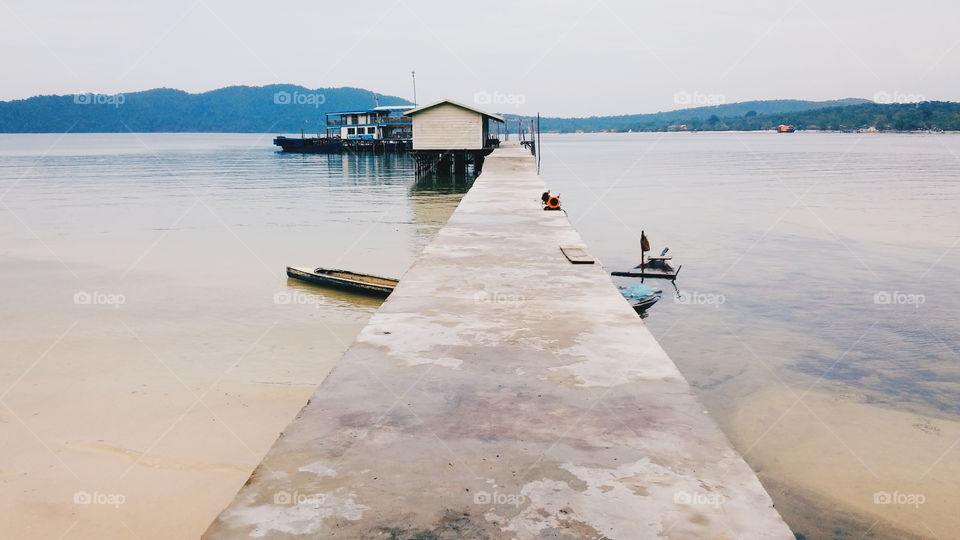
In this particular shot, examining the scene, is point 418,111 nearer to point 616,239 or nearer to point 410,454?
point 616,239

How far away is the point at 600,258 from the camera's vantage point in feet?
75.4

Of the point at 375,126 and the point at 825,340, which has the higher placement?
the point at 375,126

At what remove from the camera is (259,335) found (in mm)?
13617

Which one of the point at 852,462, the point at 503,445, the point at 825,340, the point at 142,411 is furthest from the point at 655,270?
the point at 503,445

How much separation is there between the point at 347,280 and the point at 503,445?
12.2m

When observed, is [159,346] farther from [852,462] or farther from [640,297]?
[852,462]

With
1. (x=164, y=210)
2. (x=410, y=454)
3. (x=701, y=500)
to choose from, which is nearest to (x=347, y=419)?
(x=410, y=454)

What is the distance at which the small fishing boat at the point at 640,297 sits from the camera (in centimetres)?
1535

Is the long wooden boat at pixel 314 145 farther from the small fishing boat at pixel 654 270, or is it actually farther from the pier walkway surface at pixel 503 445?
the pier walkway surface at pixel 503 445

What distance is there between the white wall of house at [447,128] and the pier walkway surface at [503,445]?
3654 cm

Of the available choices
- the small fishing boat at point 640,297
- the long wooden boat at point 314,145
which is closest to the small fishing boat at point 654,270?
the small fishing boat at point 640,297

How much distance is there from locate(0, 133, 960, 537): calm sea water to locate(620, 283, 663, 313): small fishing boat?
0.38 metres

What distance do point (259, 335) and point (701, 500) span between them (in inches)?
441

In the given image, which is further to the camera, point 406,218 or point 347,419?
point 406,218
